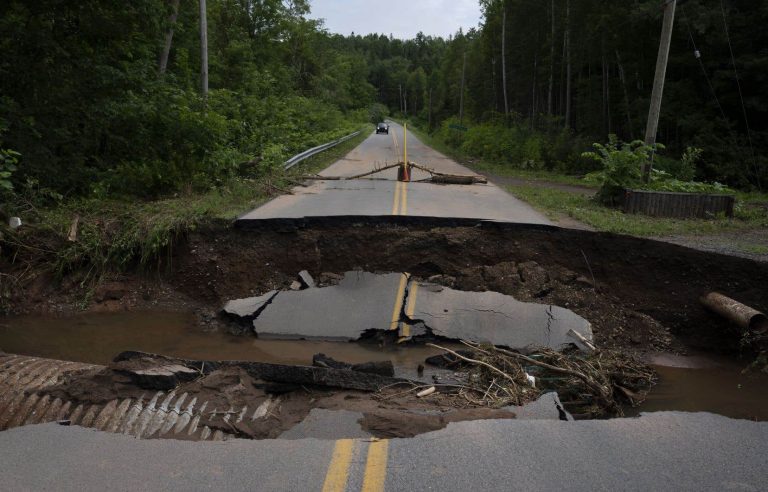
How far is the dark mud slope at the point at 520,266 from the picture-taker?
8359mm

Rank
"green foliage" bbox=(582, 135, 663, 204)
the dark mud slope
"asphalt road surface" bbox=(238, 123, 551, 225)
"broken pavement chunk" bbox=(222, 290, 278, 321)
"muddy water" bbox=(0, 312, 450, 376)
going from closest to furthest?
1. "muddy water" bbox=(0, 312, 450, 376)
2. the dark mud slope
3. "broken pavement chunk" bbox=(222, 290, 278, 321)
4. "asphalt road surface" bbox=(238, 123, 551, 225)
5. "green foliage" bbox=(582, 135, 663, 204)

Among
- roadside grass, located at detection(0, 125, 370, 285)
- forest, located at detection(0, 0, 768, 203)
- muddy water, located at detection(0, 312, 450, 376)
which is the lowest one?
muddy water, located at detection(0, 312, 450, 376)

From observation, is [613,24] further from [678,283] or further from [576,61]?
[678,283]

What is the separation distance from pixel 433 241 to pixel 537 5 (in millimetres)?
36534

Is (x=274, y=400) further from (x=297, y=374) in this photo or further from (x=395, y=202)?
(x=395, y=202)

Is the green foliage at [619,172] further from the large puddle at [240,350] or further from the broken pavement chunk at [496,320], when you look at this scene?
the large puddle at [240,350]

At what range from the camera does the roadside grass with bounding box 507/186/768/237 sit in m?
10.6

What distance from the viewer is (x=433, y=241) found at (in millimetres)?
10242

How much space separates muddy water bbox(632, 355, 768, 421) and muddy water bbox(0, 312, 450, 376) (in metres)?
2.82

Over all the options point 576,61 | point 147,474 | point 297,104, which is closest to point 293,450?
point 147,474

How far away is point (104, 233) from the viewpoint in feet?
31.5

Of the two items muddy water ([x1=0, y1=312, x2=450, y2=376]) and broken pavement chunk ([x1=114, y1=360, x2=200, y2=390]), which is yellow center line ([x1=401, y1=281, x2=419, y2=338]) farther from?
broken pavement chunk ([x1=114, y1=360, x2=200, y2=390])

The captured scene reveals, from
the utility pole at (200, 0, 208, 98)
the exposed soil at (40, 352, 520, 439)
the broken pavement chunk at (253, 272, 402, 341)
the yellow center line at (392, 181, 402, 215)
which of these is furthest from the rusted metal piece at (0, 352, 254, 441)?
the utility pole at (200, 0, 208, 98)

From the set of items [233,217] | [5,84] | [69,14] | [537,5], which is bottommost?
[233,217]
